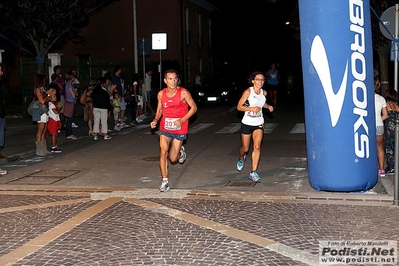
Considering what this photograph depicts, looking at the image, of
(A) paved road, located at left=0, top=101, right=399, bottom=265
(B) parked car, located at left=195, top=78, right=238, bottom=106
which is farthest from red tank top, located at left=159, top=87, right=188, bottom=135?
(B) parked car, located at left=195, top=78, right=238, bottom=106

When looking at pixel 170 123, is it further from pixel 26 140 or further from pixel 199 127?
pixel 199 127

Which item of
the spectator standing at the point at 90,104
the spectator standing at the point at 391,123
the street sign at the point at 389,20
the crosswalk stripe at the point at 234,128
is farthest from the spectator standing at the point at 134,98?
the spectator standing at the point at 391,123

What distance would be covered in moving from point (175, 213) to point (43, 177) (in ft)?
12.9

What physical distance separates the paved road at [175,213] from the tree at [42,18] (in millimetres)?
11982

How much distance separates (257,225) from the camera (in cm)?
746

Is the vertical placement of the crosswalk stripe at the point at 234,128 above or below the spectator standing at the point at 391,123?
below

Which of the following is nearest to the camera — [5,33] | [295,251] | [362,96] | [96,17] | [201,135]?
[295,251]

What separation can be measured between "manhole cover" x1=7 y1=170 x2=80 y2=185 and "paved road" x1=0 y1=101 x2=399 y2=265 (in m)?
0.02

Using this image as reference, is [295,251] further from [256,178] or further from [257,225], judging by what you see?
[256,178]

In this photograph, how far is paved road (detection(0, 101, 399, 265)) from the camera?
6.42m

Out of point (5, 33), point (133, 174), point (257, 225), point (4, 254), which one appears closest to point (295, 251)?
point (257, 225)

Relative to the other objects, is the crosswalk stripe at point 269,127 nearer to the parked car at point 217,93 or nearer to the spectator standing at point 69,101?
the spectator standing at point 69,101

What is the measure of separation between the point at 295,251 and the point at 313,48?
3.48 m

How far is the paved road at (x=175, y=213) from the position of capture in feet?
21.1
